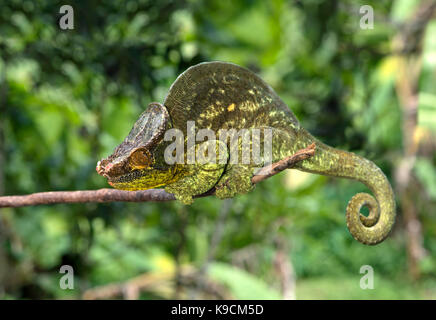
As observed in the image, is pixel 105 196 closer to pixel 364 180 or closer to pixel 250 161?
pixel 250 161

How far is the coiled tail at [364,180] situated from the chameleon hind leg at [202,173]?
0.41 feet

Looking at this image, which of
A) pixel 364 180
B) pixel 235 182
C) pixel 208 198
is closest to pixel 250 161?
pixel 235 182

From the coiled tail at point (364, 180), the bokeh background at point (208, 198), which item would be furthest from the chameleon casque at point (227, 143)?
the bokeh background at point (208, 198)

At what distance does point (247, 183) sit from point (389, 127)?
9.86 feet

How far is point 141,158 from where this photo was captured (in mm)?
532

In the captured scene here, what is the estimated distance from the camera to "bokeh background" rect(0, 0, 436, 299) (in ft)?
5.19

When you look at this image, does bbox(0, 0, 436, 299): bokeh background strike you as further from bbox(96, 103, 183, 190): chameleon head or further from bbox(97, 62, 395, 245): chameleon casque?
bbox(96, 103, 183, 190): chameleon head

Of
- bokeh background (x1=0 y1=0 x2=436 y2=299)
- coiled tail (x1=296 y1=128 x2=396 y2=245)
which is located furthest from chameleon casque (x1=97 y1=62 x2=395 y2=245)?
Result: bokeh background (x1=0 y1=0 x2=436 y2=299)

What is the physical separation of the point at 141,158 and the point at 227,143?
17cm

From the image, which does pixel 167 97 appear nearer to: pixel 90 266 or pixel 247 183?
pixel 247 183

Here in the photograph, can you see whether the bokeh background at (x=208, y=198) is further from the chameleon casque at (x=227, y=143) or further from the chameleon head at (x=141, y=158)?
the chameleon head at (x=141, y=158)

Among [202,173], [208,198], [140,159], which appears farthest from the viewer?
[208,198]
